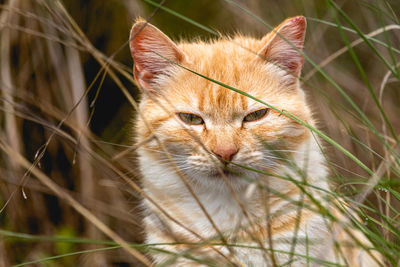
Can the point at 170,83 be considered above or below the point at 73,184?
above

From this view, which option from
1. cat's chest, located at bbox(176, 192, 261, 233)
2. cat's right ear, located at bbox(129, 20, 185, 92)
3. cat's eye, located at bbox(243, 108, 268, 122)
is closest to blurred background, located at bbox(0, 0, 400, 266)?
cat's right ear, located at bbox(129, 20, 185, 92)

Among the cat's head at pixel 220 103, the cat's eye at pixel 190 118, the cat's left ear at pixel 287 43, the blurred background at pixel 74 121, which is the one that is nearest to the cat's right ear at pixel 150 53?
the cat's head at pixel 220 103

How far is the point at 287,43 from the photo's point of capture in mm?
1746

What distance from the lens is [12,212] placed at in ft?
7.90

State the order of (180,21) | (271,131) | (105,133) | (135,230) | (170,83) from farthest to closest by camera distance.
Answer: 1. (180,21)
2. (105,133)
3. (135,230)
4. (170,83)
5. (271,131)

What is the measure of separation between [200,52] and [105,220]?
115 cm

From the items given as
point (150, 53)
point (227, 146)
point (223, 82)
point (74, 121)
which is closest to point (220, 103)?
point (223, 82)

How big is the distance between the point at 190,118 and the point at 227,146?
27 centimetres

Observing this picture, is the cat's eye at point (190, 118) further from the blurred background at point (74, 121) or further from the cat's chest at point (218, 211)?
the blurred background at point (74, 121)

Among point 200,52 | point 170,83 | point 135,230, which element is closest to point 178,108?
point 170,83

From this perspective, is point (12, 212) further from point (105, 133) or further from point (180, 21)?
point (180, 21)

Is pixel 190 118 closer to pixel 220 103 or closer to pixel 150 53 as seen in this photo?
pixel 220 103

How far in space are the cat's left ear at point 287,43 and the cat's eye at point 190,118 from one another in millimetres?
347

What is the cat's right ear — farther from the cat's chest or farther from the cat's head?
the cat's chest
